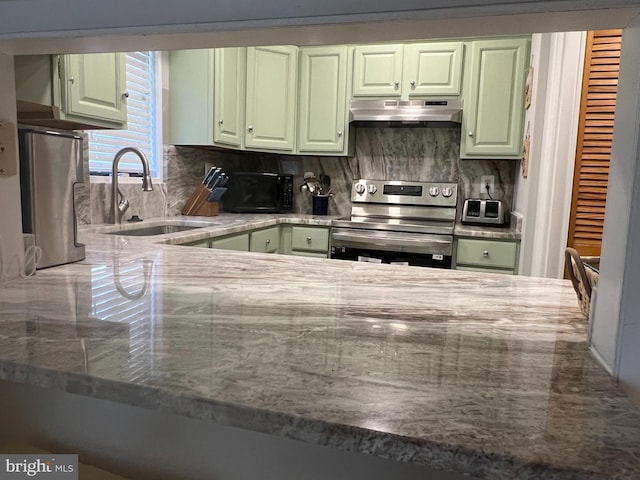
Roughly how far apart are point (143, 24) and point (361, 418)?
788 mm

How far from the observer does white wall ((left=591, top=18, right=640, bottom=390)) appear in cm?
65

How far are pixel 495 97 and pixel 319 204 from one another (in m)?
1.54

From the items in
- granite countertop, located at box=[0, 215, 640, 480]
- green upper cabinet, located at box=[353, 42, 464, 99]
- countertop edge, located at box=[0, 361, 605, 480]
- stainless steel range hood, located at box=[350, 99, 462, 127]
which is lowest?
countertop edge, located at box=[0, 361, 605, 480]

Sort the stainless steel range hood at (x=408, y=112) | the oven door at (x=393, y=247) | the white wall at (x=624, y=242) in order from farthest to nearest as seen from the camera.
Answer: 1. the stainless steel range hood at (x=408, y=112)
2. the oven door at (x=393, y=247)
3. the white wall at (x=624, y=242)

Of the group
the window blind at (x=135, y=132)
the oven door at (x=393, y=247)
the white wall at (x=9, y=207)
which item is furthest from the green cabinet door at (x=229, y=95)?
the white wall at (x=9, y=207)

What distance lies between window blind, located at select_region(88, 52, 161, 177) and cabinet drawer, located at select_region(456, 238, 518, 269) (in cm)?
215

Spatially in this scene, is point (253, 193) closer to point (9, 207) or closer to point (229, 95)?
point (229, 95)

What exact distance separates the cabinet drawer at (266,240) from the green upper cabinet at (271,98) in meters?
0.70

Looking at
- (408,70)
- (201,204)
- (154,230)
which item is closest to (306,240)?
(201,204)

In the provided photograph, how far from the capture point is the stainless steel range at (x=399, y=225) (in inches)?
122

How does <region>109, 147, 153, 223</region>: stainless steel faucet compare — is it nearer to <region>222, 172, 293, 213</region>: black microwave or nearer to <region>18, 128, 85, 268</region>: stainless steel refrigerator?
<region>222, 172, 293, 213</region>: black microwave

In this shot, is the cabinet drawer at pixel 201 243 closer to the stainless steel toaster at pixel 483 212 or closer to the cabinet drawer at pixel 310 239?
the cabinet drawer at pixel 310 239

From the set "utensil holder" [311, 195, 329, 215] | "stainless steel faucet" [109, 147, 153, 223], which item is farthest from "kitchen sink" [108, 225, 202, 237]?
"utensil holder" [311, 195, 329, 215]

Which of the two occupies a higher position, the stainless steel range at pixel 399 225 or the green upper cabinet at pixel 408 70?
the green upper cabinet at pixel 408 70
